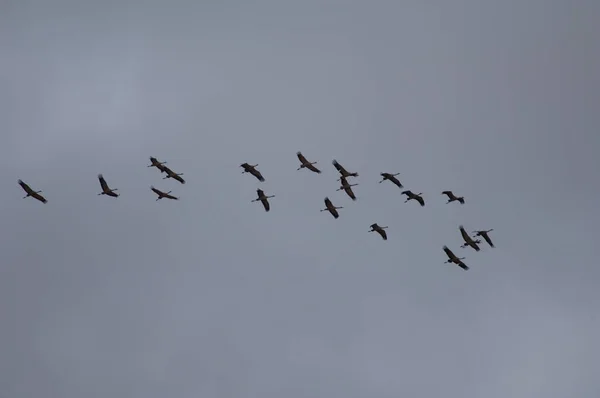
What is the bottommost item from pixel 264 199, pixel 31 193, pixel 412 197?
pixel 31 193

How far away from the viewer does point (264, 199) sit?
126250 mm

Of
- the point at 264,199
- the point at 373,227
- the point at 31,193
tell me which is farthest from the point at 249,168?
the point at 31,193

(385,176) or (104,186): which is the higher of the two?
(385,176)

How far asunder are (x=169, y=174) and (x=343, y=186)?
2064cm

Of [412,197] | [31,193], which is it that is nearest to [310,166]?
[412,197]

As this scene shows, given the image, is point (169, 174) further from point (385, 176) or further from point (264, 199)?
point (385, 176)

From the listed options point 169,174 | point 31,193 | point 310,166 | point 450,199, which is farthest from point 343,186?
point 31,193

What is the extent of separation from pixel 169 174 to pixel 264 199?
11506mm

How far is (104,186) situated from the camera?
411 ft

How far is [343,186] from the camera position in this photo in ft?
419

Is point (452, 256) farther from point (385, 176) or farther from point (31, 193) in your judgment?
point (31, 193)

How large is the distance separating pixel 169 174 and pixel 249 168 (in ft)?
31.3

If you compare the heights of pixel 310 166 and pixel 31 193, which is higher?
pixel 310 166

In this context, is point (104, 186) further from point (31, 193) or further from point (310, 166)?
point (310, 166)
